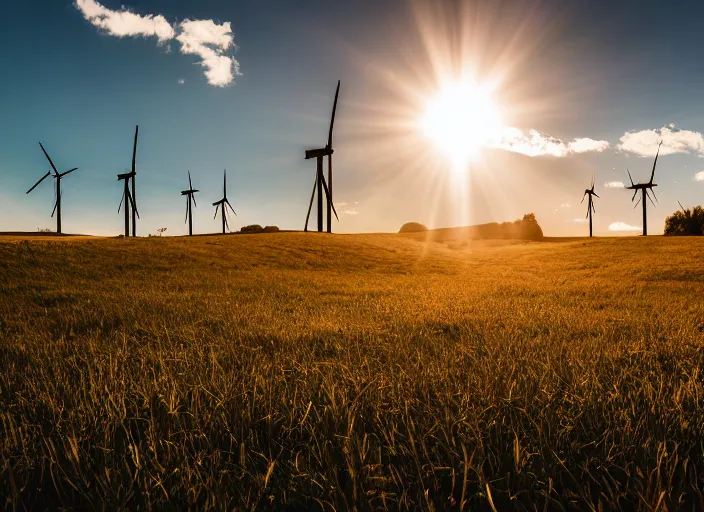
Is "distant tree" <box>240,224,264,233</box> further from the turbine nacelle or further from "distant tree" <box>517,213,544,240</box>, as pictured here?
"distant tree" <box>517,213,544,240</box>

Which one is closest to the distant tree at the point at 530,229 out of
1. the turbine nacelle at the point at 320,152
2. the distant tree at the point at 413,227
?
the distant tree at the point at 413,227

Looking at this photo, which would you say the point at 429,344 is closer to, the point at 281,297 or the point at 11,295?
the point at 281,297

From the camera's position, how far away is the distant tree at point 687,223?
68000 millimetres

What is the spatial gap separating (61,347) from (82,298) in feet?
21.7

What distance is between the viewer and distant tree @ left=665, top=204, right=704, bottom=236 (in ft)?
223

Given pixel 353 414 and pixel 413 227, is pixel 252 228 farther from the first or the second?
pixel 353 414

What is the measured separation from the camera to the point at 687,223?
70.2m

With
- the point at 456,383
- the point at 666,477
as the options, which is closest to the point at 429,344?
the point at 456,383

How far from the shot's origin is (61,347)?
4.91 metres

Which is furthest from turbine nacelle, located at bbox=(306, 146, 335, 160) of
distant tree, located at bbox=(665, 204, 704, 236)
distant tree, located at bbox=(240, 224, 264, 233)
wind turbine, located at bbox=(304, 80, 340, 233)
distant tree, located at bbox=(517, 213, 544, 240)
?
distant tree, located at bbox=(665, 204, 704, 236)

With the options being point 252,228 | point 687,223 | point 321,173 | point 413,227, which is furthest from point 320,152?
point 687,223

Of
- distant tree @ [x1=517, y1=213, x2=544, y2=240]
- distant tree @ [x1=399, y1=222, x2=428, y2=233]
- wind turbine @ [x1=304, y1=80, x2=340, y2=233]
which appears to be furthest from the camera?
distant tree @ [x1=399, y1=222, x2=428, y2=233]

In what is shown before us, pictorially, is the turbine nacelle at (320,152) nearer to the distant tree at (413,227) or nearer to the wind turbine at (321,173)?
the wind turbine at (321,173)

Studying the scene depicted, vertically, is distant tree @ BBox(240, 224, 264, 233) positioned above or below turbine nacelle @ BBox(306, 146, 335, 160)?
below
